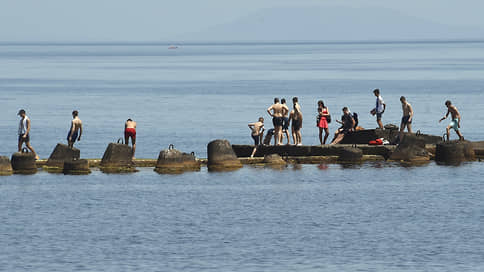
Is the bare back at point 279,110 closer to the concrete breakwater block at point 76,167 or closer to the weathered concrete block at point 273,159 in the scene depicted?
the weathered concrete block at point 273,159

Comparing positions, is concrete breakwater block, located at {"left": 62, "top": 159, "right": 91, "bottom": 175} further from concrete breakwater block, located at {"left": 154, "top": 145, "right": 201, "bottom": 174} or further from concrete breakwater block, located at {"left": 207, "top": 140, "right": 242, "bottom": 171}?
concrete breakwater block, located at {"left": 207, "top": 140, "right": 242, "bottom": 171}

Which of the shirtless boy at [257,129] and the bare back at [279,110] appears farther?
the shirtless boy at [257,129]

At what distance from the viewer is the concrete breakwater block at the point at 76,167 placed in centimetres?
3969

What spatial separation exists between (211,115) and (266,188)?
146ft

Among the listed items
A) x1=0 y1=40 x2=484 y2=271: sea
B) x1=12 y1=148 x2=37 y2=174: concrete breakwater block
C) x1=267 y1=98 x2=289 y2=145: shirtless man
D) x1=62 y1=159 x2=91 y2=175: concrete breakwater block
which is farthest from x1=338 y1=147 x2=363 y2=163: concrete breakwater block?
x1=12 y1=148 x2=37 y2=174: concrete breakwater block

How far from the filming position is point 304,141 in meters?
60.7

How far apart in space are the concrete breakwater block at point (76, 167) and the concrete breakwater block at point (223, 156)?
523cm

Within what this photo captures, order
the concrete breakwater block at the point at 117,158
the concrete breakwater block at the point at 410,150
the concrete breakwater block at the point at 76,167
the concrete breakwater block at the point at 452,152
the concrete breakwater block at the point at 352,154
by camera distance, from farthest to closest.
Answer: the concrete breakwater block at the point at 452,152 < the concrete breakwater block at the point at 410,150 < the concrete breakwater block at the point at 352,154 < the concrete breakwater block at the point at 117,158 < the concrete breakwater block at the point at 76,167

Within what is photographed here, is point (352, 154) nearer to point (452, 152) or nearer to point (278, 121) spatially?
point (278, 121)

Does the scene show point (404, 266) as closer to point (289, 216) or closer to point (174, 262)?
point (174, 262)

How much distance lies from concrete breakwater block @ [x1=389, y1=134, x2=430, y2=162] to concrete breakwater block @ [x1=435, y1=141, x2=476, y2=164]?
0.62m

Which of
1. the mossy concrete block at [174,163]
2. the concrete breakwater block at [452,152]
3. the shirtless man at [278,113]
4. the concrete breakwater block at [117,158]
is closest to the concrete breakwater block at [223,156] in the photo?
the mossy concrete block at [174,163]

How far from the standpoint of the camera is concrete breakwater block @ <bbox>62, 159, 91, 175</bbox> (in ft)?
130

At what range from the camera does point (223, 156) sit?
40438 millimetres
